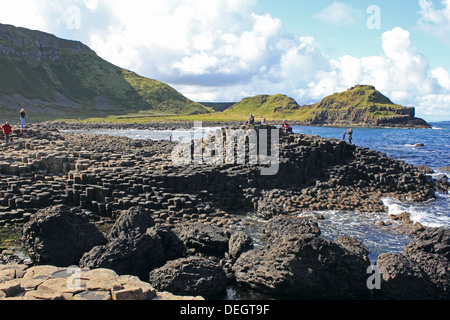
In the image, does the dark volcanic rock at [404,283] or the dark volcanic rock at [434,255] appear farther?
the dark volcanic rock at [434,255]

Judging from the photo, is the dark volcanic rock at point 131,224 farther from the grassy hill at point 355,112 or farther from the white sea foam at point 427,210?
the grassy hill at point 355,112

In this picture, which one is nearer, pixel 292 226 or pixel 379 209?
pixel 292 226

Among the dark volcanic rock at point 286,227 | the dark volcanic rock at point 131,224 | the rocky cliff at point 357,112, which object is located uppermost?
the rocky cliff at point 357,112

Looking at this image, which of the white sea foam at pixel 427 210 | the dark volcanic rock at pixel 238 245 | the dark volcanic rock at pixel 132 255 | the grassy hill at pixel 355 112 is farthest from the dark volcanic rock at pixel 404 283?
the grassy hill at pixel 355 112

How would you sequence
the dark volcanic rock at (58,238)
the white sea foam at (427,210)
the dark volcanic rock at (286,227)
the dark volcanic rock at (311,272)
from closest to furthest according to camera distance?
the dark volcanic rock at (311,272), the dark volcanic rock at (58,238), the dark volcanic rock at (286,227), the white sea foam at (427,210)

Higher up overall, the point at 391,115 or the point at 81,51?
the point at 81,51

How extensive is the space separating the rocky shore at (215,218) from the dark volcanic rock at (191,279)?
0.03 metres

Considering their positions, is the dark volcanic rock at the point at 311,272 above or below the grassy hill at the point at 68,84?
below

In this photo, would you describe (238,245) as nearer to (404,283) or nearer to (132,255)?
(132,255)

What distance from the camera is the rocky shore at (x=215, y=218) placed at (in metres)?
8.91
